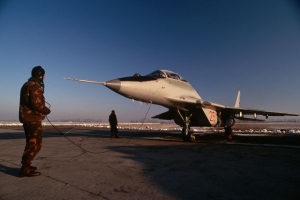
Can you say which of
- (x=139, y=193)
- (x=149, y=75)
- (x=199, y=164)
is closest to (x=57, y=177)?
(x=139, y=193)

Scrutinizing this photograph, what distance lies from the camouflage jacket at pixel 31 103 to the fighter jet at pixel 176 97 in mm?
4004

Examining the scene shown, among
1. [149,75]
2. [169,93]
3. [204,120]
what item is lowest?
[204,120]

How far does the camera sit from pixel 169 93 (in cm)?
1178

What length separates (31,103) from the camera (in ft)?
14.4

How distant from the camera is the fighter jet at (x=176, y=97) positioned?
32.6 feet

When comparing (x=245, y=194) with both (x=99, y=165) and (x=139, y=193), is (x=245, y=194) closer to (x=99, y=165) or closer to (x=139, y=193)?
(x=139, y=193)

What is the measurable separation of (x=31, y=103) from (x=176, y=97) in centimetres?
877

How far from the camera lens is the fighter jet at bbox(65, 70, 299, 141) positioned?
9947 millimetres

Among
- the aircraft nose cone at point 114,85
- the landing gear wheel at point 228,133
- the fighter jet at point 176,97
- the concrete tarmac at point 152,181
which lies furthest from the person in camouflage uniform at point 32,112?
the landing gear wheel at point 228,133

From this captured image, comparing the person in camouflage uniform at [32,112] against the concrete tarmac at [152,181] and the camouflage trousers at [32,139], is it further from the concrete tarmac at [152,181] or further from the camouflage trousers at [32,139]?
the concrete tarmac at [152,181]

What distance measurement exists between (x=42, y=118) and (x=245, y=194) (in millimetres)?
4313

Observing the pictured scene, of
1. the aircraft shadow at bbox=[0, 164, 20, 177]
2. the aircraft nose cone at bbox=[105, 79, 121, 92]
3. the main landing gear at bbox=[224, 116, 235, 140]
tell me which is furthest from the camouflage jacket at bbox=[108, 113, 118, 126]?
the aircraft shadow at bbox=[0, 164, 20, 177]

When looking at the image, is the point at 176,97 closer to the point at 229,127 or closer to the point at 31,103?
the point at 229,127

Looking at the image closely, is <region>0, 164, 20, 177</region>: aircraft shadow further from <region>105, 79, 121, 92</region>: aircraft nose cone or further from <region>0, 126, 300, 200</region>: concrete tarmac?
<region>105, 79, 121, 92</region>: aircraft nose cone
